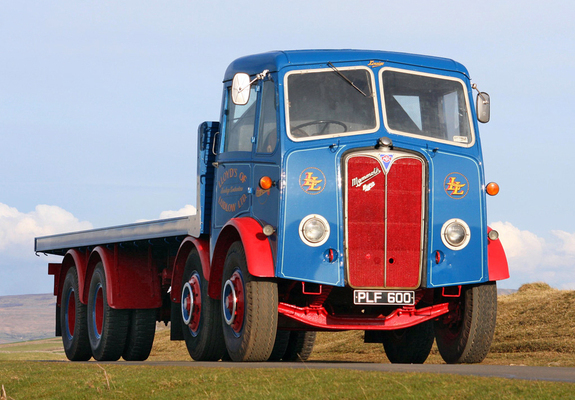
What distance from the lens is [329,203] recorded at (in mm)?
9773

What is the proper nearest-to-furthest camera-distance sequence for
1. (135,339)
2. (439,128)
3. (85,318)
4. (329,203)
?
(329,203) < (439,128) < (135,339) < (85,318)

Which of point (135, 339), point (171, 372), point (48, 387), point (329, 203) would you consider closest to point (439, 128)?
point (329, 203)

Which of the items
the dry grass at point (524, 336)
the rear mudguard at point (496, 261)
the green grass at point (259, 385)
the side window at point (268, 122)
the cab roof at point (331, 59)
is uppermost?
the cab roof at point (331, 59)

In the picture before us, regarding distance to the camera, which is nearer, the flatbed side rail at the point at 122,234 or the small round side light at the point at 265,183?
the small round side light at the point at 265,183

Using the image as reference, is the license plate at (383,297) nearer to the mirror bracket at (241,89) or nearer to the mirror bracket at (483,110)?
the mirror bracket at (483,110)

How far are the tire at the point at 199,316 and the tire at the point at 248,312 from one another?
131cm

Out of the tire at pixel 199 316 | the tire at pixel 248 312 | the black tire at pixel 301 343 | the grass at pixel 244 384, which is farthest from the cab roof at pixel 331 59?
the black tire at pixel 301 343

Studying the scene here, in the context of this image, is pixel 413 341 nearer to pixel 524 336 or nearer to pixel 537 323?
pixel 524 336

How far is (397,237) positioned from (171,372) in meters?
2.85

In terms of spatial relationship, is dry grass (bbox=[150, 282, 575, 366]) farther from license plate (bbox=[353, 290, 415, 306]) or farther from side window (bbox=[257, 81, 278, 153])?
side window (bbox=[257, 81, 278, 153])

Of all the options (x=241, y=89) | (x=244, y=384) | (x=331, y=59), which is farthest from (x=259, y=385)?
(x=331, y=59)

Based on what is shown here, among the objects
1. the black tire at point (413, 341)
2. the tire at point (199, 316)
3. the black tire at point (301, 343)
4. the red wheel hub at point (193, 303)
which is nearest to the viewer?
the tire at point (199, 316)

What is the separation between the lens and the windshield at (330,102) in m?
10.1

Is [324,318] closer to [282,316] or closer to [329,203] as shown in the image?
[282,316]
